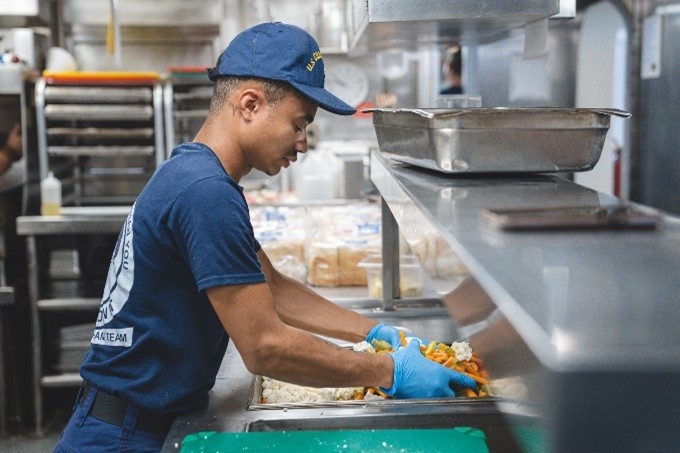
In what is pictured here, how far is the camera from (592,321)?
612 millimetres

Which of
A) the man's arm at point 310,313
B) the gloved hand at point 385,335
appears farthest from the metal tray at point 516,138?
the man's arm at point 310,313

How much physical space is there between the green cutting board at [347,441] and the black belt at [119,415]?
0.25 meters

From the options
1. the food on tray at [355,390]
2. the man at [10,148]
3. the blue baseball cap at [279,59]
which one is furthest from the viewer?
the man at [10,148]

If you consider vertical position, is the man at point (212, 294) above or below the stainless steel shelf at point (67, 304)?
above

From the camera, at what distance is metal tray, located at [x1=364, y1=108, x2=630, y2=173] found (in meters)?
1.57

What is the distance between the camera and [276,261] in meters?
3.51

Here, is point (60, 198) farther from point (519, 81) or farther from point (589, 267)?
point (589, 267)

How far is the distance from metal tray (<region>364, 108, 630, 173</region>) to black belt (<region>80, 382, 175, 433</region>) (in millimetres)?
846

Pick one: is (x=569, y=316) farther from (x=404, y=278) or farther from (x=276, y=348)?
(x=404, y=278)

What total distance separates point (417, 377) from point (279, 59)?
79cm

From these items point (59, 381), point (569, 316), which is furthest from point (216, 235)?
point (59, 381)

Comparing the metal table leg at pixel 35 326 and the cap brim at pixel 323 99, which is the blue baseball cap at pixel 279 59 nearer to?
the cap brim at pixel 323 99

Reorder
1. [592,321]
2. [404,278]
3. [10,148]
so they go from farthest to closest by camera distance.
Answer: [10,148], [404,278], [592,321]

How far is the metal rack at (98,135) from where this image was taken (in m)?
5.00
